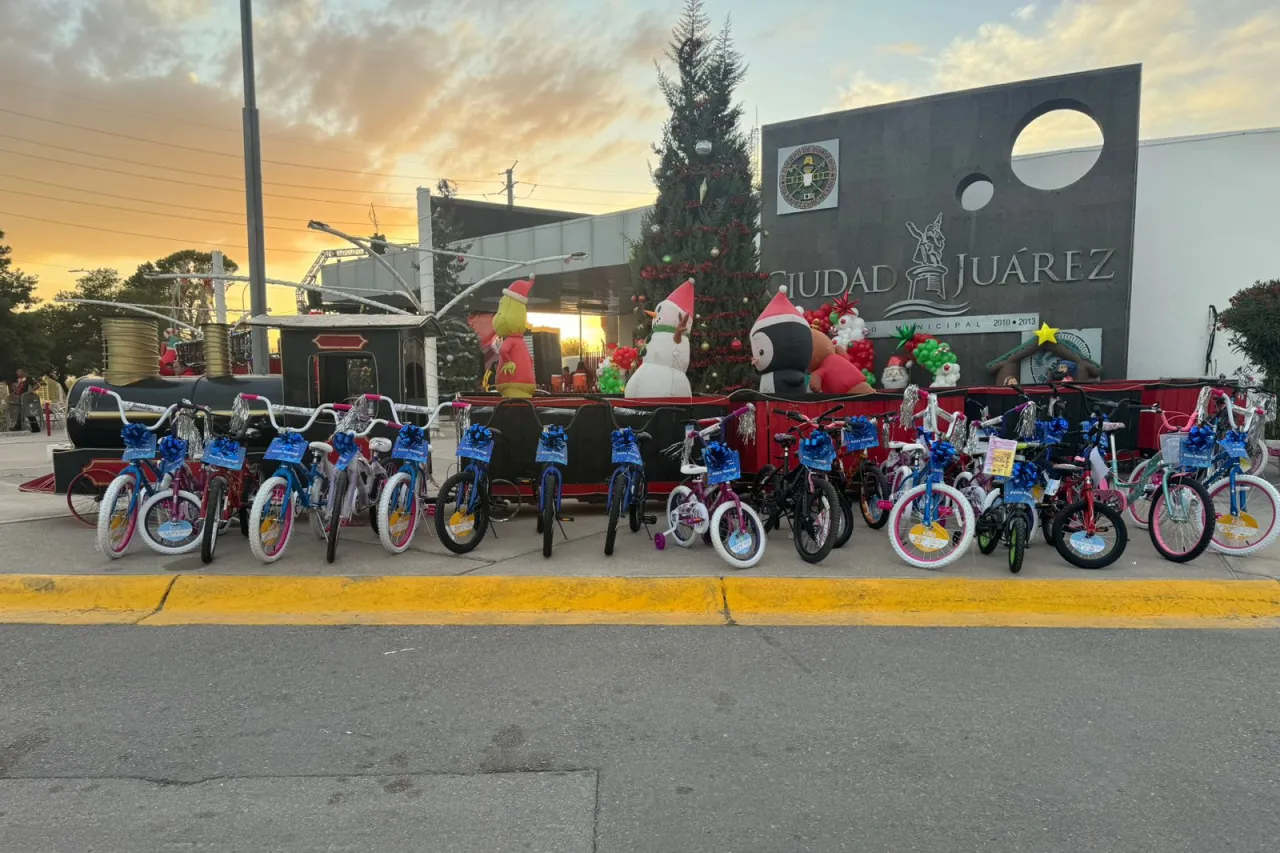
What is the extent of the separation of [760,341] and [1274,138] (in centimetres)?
1280

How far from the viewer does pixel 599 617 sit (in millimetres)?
5023

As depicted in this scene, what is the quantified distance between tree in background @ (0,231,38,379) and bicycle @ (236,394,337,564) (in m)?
41.5

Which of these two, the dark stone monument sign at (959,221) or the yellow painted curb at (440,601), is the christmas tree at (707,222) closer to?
the dark stone monument sign at (959,221)

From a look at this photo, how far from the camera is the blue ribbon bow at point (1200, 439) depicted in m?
5.81

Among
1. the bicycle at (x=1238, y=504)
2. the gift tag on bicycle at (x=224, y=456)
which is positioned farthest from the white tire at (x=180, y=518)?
the bicycle at (x=1238, y=504)

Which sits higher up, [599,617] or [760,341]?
[760,341]

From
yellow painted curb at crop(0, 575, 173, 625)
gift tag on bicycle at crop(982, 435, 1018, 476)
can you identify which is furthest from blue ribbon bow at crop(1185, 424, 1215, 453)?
yellow painted curb at crop(0, 575, 173, 625)

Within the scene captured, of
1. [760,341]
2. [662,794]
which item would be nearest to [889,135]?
[760,341]

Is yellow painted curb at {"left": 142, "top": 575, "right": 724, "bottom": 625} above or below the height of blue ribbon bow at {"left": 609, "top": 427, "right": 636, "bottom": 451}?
below

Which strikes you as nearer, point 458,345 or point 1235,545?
point 1235,545

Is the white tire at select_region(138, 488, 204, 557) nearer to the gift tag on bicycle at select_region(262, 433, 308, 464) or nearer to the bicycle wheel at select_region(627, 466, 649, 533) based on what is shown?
the gift tag on bicycle at select_region(262, 433, 308, 464)

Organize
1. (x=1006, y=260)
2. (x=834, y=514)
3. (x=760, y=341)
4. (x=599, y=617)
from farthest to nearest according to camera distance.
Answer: (x=1006, y=260) < (x=760, y=341) < (x=834, y=514) < (x=599, y=617)

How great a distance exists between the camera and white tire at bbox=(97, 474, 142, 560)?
5844mm

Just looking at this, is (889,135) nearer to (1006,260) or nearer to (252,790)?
(1006,260)
